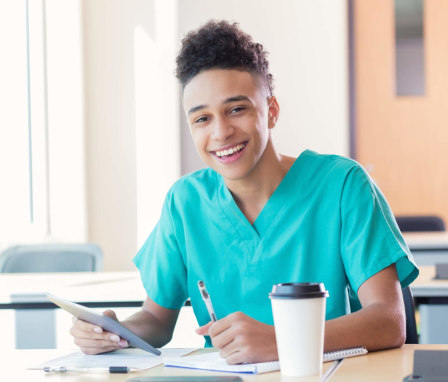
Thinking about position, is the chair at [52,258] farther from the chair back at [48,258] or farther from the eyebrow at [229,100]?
the eyebrow at [229,100]

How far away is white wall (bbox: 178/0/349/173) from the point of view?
4.79m

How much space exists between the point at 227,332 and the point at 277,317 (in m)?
0.13

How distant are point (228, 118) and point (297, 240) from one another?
28cm

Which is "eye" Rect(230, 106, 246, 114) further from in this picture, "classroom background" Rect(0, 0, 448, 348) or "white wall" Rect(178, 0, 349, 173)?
"white wall" Rect(178, 0, 349, 173)

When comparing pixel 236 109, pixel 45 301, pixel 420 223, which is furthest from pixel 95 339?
pixel 420 223

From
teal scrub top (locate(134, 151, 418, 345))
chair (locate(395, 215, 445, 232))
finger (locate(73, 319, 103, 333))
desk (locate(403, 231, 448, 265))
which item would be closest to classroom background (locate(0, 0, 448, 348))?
teal scrub top (locate(134, 151, 418, 345))

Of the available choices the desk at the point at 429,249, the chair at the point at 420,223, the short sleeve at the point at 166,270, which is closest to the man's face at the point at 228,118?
the short sleeve at the point at 166,270

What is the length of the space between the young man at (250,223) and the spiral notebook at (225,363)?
121mm

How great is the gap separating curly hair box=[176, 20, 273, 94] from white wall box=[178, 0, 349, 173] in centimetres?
330

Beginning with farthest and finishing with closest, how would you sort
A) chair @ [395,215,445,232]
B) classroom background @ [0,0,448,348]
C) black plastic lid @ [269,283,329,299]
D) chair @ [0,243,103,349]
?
chair @ [395,215,445,232] → classroom background @ [0,0,448,348] → chair @ [0,243,103,349] → black plastic lid @ [269,283,329,299]

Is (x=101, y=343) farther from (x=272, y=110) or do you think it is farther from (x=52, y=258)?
(x=52, y=258)

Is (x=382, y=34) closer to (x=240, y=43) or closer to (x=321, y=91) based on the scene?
(x=321, y=91)

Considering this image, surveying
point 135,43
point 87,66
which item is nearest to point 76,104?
point 87,66

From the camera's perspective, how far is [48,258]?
278 centimetres
